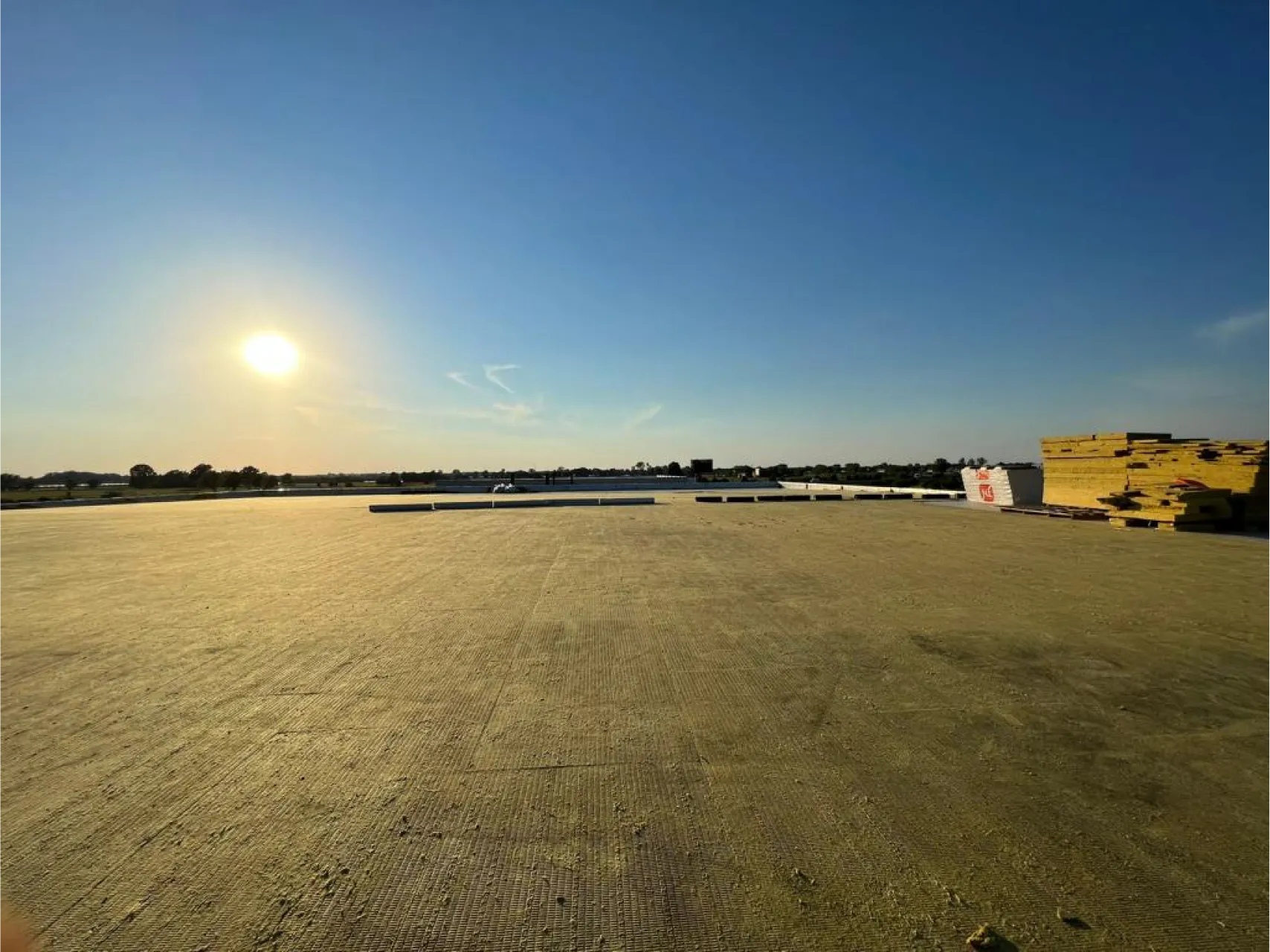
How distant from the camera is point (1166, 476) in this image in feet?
49.0

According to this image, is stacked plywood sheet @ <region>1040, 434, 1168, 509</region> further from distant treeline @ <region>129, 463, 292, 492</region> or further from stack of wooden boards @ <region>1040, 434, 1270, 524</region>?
distant treeline @ <region>129, 463, 292, 492</region>

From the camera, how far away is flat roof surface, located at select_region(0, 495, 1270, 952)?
228 cm

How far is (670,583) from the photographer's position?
855cm

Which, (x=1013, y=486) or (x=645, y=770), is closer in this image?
(x=645, y=770)

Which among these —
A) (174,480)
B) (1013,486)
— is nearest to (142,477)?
(174,480)

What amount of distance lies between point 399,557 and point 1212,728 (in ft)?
38.3

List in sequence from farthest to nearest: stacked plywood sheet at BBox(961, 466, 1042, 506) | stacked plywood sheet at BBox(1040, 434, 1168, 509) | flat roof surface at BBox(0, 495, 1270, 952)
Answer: stacked plywood sheet at BBox(961, 466, 1042, 506), stacked plywood sheet at BBox(1040, 434, 1168, 509), flat roof surface at BBox(0, 495, 1270, 952)

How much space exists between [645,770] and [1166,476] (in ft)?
59.8

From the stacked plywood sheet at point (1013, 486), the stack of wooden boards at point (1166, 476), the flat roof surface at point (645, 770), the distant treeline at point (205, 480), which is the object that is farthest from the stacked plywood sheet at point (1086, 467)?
the distant treeline at point (205, 480)

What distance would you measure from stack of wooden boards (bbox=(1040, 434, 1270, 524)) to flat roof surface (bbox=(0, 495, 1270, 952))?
7.78 meters

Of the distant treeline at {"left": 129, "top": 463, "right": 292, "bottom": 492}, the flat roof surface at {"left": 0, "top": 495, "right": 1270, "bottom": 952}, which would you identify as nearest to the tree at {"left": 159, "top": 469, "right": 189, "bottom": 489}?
the distant treeline at {"left": 129, "top": 463, "right": 292, "bottom": 492}

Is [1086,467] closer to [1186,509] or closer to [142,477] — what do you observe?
[1186,509]

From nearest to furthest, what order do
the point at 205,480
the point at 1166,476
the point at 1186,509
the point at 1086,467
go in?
the point at 1186,509 < the point at 1166,476 < the point at 1086,467 < the point at 205,480

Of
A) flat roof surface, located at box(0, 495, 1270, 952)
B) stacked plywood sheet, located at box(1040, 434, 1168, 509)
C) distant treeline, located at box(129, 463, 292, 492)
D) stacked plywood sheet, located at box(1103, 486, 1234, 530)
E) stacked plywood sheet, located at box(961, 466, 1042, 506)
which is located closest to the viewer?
flat roof surface, located at box(0, 495, 1270, 952)
